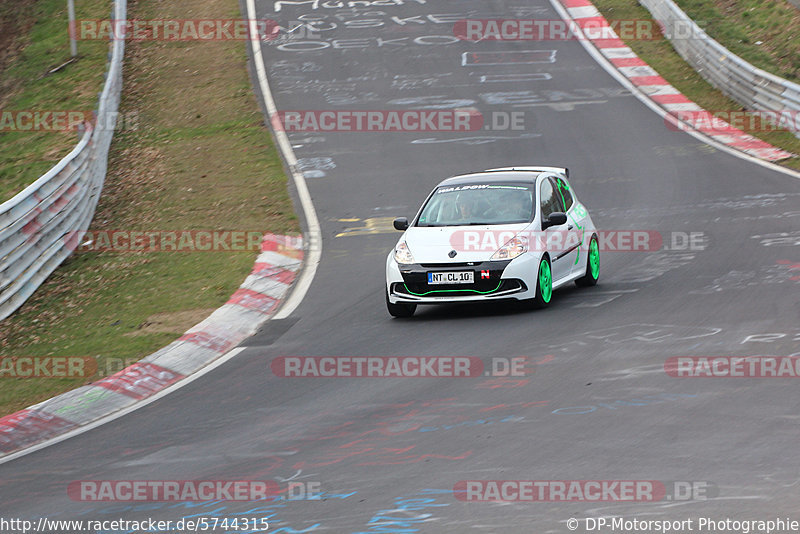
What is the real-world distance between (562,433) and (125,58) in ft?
81.1

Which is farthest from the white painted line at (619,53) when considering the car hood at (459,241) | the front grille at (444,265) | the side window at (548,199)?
the front grille at (444,265)

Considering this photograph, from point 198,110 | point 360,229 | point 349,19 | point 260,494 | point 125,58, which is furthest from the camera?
point 349,19

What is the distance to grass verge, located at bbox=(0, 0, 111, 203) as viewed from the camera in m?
23.2

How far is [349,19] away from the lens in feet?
114

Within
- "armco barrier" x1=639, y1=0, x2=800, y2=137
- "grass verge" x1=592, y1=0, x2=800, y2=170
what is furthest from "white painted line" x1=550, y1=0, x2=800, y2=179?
"armco barrier" x1=639, y1=0, x2=800, y2=137

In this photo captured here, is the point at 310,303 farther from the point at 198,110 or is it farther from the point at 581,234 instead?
the point at 198,110

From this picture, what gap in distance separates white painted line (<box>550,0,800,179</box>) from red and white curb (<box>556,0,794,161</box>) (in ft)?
0.35

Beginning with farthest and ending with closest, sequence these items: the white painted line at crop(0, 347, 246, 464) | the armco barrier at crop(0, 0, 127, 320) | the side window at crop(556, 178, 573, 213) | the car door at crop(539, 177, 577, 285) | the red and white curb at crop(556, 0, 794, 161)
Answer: the red and white curb at crop(556, 0, 794, 161)
the armco barrier at crop(0, 0, 127, 320)
the side window at crop(556, 178, 573, 213)
the car door at crop(539, 177, 577, 285)
the white painted line at crop(0, 347, 246, 464)

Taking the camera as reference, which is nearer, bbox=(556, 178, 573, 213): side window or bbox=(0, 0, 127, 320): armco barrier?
bbox=(556, 178, 573, 213): side window

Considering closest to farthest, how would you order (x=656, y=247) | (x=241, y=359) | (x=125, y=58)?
(x=241, y=359) → (x=656, y=247) → (x=125, y=58)

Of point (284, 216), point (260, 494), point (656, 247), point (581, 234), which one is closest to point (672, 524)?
point (260, 494)

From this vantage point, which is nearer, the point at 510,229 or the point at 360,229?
the point at 510,229

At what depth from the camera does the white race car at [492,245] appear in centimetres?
1233

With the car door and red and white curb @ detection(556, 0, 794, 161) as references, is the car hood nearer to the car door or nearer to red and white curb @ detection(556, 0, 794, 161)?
the car door
